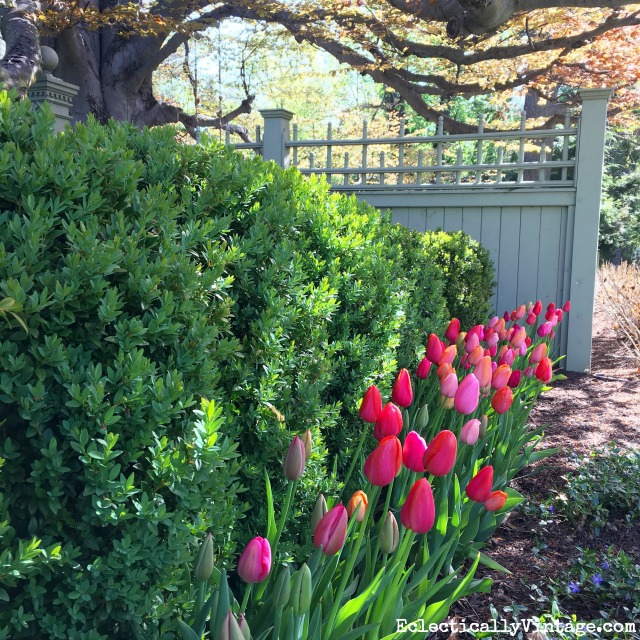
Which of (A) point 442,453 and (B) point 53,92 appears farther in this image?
(B) point 53,92

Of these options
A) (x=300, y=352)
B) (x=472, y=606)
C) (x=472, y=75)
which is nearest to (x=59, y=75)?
(x=472, y=75)

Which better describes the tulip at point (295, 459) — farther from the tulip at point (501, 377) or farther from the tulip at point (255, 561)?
the tulip at point (501, 377)

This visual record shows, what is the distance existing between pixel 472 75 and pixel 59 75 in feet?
24.7

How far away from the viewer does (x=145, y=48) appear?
910 centimetres

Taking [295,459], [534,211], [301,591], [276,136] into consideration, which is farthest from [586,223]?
[301,591]

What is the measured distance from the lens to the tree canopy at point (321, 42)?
23.9 feet

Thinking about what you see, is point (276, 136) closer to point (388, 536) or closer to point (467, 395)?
point (467, 395)

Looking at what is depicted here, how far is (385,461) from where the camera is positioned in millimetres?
1489

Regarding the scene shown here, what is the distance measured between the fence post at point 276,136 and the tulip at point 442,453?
6.31 m

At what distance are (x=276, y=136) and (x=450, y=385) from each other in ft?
19.5

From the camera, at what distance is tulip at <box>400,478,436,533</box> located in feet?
4.75

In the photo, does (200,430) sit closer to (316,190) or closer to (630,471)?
(316,190)

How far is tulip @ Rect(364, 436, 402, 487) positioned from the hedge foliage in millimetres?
343

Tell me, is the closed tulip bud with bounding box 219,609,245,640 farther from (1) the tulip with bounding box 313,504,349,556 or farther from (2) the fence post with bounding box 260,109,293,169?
(2) the fence post with bounding box 260,109,293,169
